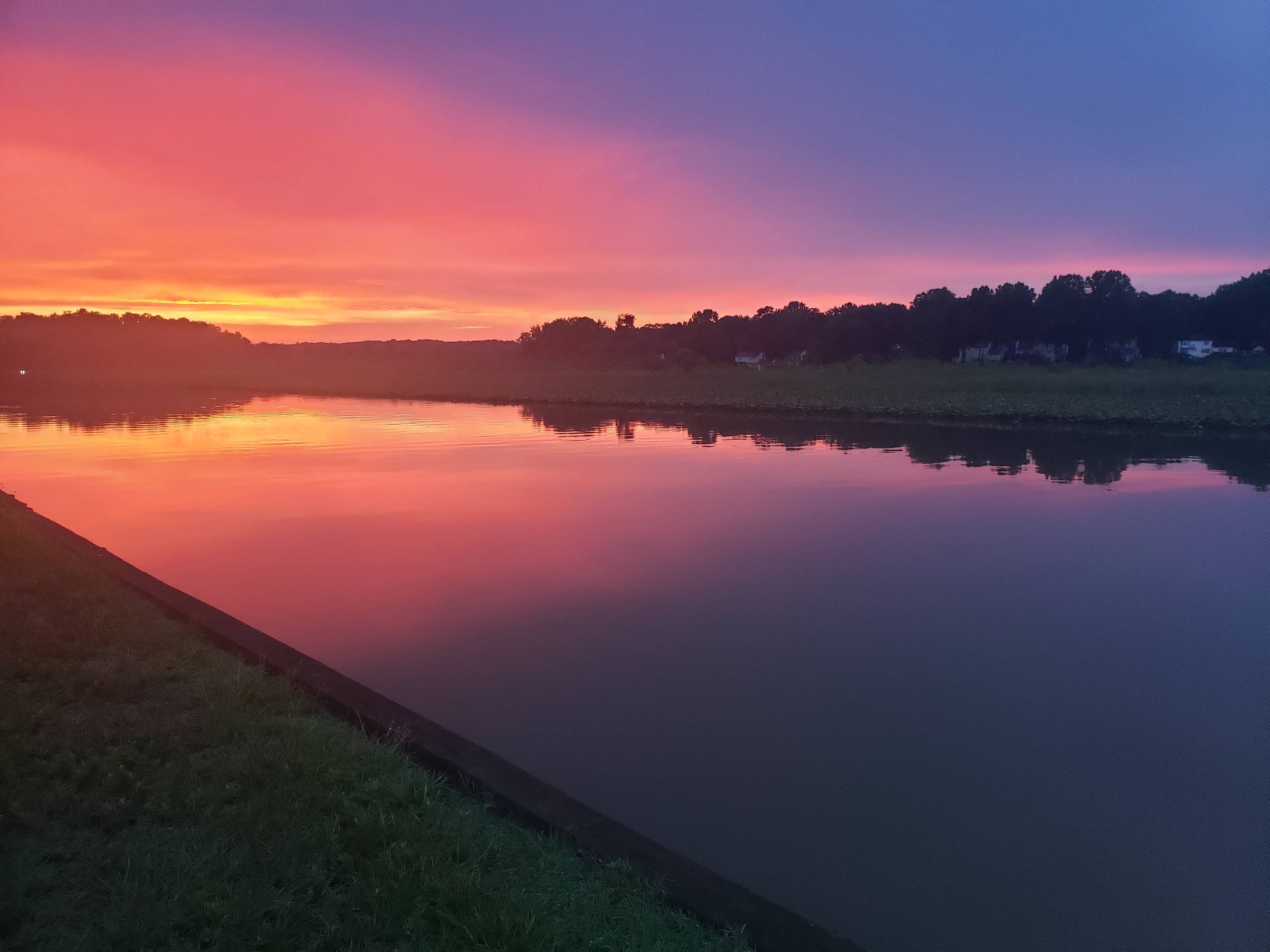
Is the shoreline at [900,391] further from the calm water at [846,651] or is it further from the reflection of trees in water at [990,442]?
the calm water at [846,651]

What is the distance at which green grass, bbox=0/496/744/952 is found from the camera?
10.3 ft

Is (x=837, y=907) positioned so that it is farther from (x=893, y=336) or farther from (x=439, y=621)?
(x=893, y=336)

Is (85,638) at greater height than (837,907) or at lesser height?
greater

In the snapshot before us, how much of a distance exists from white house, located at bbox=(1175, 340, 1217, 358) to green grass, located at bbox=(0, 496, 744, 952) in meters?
70.3

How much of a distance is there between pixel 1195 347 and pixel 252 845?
8354 cm

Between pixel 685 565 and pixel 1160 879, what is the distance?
576 cm

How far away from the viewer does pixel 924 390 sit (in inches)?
1425

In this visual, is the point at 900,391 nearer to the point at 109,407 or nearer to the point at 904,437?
the point at 904,437

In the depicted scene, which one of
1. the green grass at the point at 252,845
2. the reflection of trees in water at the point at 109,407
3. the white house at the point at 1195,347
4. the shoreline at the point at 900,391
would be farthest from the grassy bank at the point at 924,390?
the green grass at the point at 252,845

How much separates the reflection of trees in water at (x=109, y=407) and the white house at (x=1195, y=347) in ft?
206

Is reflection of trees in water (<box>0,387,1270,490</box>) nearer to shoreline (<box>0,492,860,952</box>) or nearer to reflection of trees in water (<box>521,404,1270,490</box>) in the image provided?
reflection of trees in water (<box>521,404,1270,490</box>)

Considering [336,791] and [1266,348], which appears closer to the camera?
[336,791]

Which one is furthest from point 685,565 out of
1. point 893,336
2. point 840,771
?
point 893,336

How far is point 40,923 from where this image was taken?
122 inches
